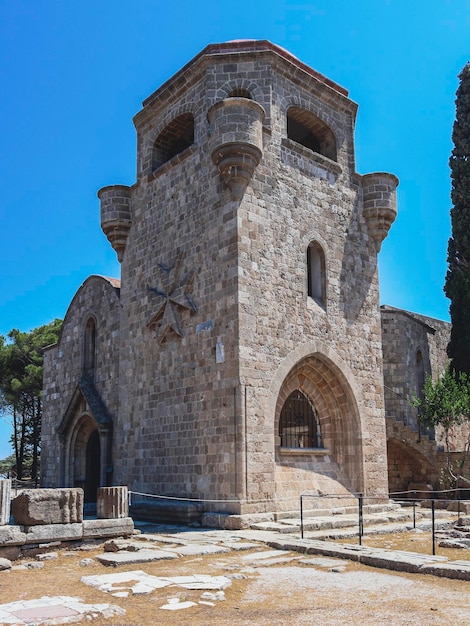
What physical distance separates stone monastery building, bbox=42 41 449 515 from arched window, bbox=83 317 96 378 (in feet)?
4.16

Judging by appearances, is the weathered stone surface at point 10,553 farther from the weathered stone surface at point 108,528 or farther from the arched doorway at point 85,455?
the arched doorway at point 85,455

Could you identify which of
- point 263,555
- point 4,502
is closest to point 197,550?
point 263,555

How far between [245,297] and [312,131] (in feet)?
19.1

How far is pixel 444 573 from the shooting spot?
7504 mm

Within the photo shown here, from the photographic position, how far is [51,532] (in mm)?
9695

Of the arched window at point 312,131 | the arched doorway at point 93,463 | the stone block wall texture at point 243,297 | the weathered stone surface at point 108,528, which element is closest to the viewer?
the weathered stone surface at point 108,528

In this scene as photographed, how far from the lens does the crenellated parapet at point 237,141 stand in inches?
539

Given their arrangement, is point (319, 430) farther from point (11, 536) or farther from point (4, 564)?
point (4, 564)

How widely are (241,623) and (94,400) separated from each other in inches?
522

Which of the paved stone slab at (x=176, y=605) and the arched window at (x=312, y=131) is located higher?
the arched window at (x=312, y=131)

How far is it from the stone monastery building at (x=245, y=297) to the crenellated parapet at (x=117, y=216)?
5cm

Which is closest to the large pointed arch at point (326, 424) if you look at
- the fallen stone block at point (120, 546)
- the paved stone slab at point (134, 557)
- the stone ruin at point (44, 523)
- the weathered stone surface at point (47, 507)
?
the fallen stone block at point (120, 546)

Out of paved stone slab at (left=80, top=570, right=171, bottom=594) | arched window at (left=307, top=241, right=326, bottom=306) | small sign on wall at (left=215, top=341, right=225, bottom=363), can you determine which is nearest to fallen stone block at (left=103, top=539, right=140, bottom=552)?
paved stone slab at (left=80, top=570, right=171, bottom=594)

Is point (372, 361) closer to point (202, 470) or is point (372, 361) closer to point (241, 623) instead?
point (202, 470)
